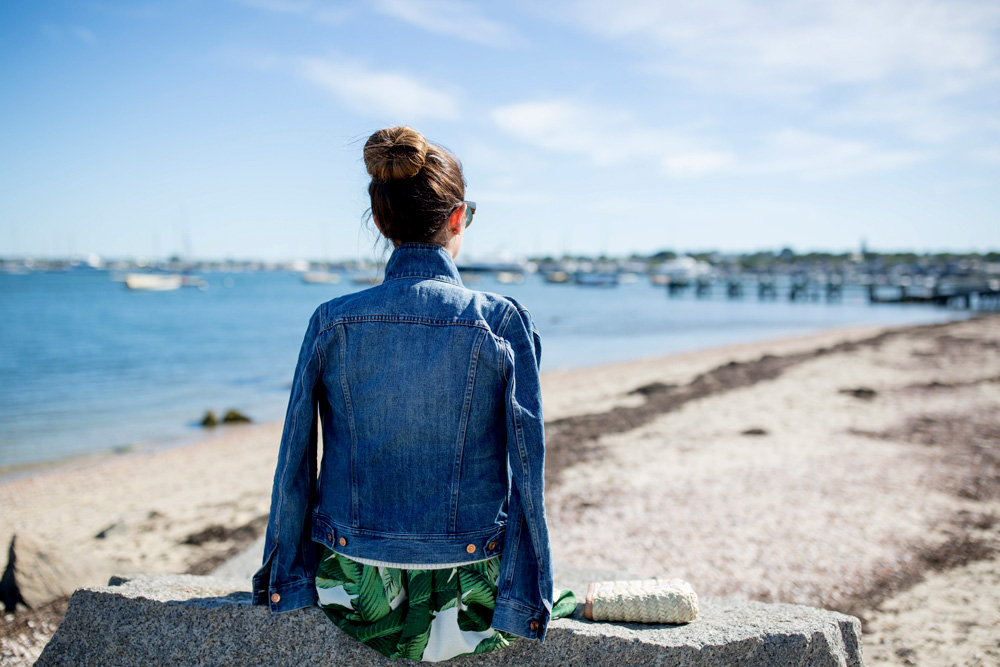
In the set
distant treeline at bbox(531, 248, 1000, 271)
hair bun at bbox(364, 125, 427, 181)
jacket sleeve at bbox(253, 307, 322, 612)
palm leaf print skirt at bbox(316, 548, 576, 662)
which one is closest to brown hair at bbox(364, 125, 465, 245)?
hair bun at bbox(364, 125, 427, 181)

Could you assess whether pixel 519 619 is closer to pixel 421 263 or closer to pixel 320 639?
pixel 320 639

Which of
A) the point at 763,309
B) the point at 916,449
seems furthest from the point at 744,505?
the point at 763,309

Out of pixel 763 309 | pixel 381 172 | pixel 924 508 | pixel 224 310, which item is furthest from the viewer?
pixel 763 309

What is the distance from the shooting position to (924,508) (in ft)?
17.7

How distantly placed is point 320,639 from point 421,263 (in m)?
1.23

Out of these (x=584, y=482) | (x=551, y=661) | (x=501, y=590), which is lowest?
(x=584, y=482)

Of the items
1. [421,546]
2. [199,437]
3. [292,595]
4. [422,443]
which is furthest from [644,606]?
[199,437]

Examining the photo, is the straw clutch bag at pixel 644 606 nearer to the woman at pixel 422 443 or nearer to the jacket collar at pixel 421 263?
the woman at pixel 422 443

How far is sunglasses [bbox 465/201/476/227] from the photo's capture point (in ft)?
5.93

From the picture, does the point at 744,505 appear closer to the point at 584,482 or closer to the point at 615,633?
the point at 584,482

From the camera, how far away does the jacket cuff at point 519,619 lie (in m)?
1.75

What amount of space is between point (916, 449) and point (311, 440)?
7569 millimetres

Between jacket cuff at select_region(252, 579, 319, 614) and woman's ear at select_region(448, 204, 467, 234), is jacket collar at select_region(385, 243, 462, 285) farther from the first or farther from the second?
jacket cuff at select_region(252, 579, 319, 614)

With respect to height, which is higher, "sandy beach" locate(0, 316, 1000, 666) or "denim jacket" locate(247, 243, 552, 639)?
"denim jacket" locate(247, 243, 552, 639)
